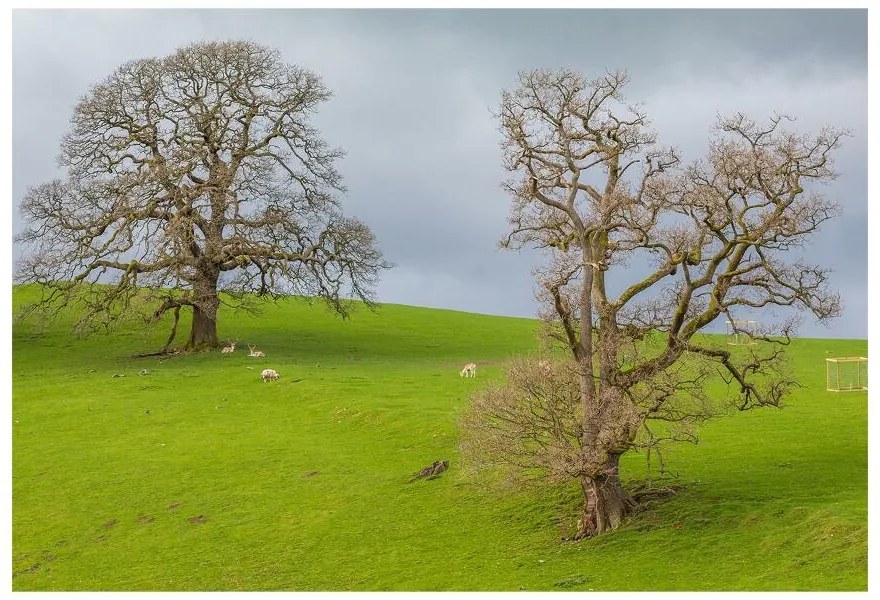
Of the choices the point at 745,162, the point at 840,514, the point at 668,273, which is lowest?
the point at 840,514

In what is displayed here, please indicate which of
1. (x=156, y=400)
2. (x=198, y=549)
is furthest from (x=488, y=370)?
(x=198, y=549)

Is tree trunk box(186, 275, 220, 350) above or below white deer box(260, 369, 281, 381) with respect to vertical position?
above

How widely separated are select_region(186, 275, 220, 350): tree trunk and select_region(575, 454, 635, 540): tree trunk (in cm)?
3586

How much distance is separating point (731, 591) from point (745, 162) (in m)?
12.2

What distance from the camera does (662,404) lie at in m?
30.9

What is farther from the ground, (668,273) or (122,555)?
(668,273)

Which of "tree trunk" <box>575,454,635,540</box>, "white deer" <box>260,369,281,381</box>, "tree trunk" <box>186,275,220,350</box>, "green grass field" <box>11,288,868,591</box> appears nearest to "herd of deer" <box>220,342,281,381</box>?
"white deer" <box>260,369,281,381</box>

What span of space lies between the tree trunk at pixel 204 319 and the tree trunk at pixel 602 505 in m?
35.9

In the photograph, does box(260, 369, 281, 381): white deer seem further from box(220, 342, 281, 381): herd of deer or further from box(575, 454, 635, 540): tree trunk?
box(575, 454, 635, 540): tree trunk

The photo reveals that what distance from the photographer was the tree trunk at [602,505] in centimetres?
3131

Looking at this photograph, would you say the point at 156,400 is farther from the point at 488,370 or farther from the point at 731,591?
the point at 731,591

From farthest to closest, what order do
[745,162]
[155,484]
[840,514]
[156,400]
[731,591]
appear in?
[156,400] → [155,484] → [745,162] → [840,514] → [731,591]

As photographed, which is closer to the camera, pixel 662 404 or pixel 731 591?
pixel 731 591

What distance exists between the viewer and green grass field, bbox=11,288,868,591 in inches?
1126
